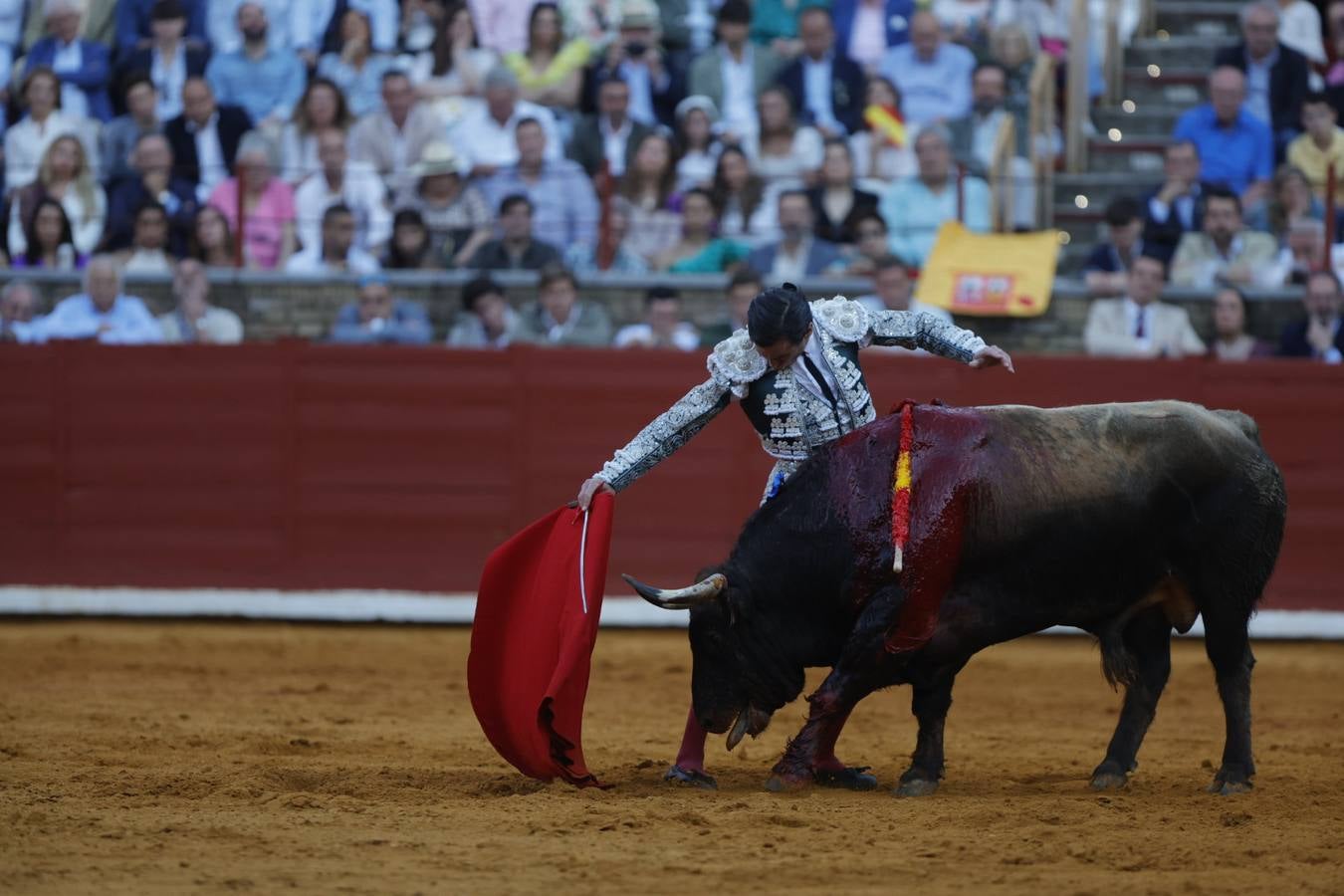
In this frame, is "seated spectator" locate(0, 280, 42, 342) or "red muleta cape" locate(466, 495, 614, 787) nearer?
"red muleta cape" locate(466, 495, 614, 787)

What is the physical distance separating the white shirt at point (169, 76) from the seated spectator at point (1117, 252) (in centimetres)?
553

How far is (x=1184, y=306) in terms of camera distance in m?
9.71

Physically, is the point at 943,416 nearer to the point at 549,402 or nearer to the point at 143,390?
the point at 549,402

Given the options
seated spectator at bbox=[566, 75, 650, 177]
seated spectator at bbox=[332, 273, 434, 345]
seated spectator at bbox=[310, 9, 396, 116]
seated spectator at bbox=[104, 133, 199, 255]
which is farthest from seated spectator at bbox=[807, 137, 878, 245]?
seated spectator at bbox=[104, 133, 199, 255]

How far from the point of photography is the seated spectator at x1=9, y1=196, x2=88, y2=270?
1064 centimetres

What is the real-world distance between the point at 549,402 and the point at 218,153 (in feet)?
9.37

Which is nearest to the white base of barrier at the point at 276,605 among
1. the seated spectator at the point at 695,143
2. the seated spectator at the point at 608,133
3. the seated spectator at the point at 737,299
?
the seated spectator at the point at 737,299

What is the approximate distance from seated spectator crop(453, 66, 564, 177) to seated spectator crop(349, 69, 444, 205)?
180mm

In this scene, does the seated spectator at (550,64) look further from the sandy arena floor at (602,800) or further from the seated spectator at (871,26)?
the sandy arena floor at (602,800)

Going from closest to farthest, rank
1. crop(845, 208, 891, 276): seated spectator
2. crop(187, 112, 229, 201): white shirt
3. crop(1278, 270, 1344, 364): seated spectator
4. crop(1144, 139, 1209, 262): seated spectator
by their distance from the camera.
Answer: crop(1278, 270, 1344, 364): seated spectator
crop(1144, 139, 1209, 262): seated spectator
crop(845, 208, 891, 276): seated spectator
crop(187, 112, 229, 201): white shirt

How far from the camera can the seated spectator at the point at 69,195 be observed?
1077 centimetres

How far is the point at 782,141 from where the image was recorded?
1038cm

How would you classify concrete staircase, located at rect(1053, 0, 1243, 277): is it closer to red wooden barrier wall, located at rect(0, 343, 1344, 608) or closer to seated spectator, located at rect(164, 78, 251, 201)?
red wooden barrier wall, located at rect(0, 343, 1344, 608)

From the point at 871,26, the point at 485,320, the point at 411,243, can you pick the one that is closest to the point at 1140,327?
the point at 871,26
